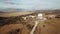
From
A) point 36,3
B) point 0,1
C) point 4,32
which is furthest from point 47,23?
point 0,1

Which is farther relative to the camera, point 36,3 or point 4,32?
point 36,3

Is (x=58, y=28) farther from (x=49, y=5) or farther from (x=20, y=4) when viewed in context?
(x=20, y=4)

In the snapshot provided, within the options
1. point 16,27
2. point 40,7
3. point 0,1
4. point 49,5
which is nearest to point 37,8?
point 40,7

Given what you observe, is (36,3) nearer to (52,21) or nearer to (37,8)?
(37,8)

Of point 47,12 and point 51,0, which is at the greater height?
point 51,0

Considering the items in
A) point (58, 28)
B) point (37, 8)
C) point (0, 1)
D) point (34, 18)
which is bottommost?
point (58, 28)

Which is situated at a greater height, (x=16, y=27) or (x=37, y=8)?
(x=37, y=8)
